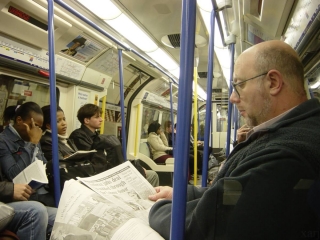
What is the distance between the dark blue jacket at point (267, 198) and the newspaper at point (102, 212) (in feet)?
0.75

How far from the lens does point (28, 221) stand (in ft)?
5.76

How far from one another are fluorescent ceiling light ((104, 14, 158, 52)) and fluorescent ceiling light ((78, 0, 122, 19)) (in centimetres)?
10

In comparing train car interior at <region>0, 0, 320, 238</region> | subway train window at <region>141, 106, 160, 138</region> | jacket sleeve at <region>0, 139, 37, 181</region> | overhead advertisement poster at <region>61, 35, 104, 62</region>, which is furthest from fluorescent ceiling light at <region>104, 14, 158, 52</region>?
subway train window at <region>141, 106, 160, 138</region>

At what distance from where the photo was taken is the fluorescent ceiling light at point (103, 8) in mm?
2617

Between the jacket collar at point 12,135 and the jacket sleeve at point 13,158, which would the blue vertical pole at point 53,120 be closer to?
the jacket sleeve at point 13,158

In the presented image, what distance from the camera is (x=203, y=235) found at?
0.73 metres

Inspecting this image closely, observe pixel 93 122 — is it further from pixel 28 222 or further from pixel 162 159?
pixel 162 159

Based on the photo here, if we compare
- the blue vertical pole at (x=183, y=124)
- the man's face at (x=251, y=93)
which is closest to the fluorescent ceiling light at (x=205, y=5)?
the man's face at (x=251, y=93)

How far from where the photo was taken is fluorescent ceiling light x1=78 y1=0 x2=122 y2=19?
2.62 metres

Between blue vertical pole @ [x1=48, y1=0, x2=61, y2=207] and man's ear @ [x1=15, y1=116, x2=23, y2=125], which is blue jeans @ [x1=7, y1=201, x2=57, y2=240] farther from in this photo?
man's ear @ [x1=15, y1=116, x2=23, y2=125]

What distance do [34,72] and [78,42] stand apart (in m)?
0.75

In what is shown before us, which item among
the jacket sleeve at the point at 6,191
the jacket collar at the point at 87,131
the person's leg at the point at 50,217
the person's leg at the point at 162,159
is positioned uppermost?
the jacket collar at the point at 87,131

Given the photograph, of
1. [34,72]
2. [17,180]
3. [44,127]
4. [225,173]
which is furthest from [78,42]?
[225,173]

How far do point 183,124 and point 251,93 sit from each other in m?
0.49
